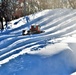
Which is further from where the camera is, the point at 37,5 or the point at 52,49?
the point at 37,5

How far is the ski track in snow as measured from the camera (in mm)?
10359

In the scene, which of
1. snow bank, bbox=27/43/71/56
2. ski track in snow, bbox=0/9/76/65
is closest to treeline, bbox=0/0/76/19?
ski track in snow, bbox=0/9/76/65

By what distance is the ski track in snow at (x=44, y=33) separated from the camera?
10.4 meters

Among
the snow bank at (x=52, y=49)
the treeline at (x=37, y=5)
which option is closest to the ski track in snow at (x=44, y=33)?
the snow bank at (x=52, y=49)

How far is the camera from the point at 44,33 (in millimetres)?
→ 14297

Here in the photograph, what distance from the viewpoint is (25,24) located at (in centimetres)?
1888

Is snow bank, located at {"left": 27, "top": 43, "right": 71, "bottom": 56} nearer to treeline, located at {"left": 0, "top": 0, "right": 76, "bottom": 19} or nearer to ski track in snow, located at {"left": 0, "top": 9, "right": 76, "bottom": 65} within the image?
ski track in snow, located at {"left": 0, "top": 9, "right": 76, "bottom": 65}

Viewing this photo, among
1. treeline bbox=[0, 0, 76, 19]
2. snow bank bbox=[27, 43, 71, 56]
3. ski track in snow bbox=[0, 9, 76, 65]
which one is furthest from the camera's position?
treeline bbox=[0, 0, 76, 19]

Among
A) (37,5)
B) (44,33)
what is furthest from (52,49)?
(37,5)

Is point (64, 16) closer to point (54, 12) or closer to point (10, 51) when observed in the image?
point (54, 12)

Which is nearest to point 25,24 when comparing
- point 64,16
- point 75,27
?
point 64,16

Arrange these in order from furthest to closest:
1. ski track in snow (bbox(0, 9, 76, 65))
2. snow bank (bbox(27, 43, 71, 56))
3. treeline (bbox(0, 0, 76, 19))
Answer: treeline (bbox(0, 0, 76, 19))
ski track in snow (bbox(0, 9, 76, 65))
snow bank (bbox(27, 43, 71, 56))

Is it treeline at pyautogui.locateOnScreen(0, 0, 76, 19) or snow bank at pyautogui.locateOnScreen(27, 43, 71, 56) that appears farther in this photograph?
treeline at pyautogui.locateOnScreen(0, 0, 76, 19)

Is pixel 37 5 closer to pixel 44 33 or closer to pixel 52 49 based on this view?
pixel 44 33
